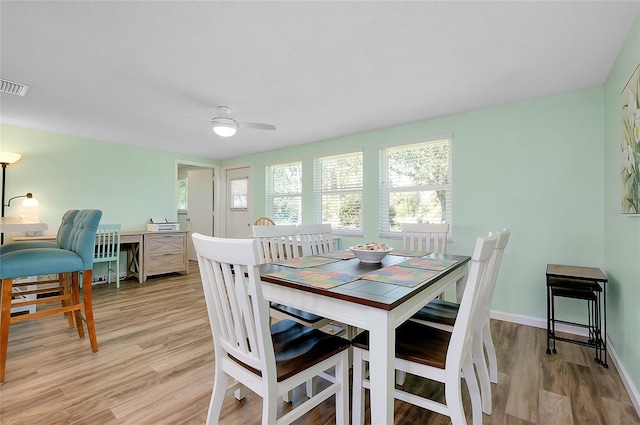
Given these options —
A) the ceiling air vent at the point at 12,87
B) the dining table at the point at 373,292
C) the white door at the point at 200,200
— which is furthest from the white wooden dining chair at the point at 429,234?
the white door at the point at 200,200

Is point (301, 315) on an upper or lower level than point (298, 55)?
lower

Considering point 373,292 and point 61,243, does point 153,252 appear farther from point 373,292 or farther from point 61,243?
point 373,292

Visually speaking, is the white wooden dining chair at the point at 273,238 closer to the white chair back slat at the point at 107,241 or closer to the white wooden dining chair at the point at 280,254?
the white wooden dining chair at the point at 280,254

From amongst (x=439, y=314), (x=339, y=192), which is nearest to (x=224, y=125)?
(x=339, y=192)

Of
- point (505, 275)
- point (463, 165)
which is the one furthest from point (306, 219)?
point (505, 275)

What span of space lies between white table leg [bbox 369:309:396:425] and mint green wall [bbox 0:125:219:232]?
16.1ft

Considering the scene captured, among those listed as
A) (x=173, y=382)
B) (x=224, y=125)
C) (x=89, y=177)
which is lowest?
Result: (x=173, y=382)

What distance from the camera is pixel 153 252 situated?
4.54 metres

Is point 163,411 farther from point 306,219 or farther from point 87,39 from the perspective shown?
point 306,219

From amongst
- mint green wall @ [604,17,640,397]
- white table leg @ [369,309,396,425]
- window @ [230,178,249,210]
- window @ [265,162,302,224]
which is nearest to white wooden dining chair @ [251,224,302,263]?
white table leg @ [369,309,396,425]

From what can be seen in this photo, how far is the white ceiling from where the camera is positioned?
1.60 meters

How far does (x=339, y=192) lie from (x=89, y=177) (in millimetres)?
3755

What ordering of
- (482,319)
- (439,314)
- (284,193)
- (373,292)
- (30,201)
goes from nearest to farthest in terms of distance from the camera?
(373,292)
(482,319)
(439,314)
(30,201)
(284,193)

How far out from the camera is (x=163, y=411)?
1.56 metres
